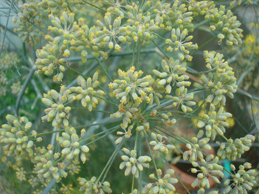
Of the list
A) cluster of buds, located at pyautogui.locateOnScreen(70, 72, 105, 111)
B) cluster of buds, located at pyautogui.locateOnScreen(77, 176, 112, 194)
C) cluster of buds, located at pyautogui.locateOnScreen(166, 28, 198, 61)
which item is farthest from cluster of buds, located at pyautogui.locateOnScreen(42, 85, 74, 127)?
cluster of buds, located at pyautogui.locateOnScreen(166, 28, 198, 61)

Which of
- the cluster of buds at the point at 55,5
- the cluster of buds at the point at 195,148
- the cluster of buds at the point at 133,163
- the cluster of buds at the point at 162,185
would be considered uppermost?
the cluster of buds at the point at 55,5

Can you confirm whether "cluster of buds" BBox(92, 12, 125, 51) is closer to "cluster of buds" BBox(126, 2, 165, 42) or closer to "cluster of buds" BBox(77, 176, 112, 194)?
"cluster of buds" BBox(126, 2, 165, 42)

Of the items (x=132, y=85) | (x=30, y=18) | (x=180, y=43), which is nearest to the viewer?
(x=132, y=85)

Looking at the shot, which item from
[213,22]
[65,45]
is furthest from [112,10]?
[213,22]

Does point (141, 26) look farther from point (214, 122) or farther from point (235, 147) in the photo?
point (235, 147)

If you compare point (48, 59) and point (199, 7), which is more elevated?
point (199, 7)

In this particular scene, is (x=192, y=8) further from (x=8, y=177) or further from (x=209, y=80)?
(x=8, y=177)

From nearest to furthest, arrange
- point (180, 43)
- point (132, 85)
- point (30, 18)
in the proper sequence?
point (132, 85)
point (180, 43)
point (30, 18)

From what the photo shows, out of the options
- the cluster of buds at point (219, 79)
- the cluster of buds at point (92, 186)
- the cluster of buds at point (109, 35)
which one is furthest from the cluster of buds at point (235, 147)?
the cluster of buds at point (109, 35)

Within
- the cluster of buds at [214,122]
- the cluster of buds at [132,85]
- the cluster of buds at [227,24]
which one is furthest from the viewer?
the cluster of buds at [227,24]

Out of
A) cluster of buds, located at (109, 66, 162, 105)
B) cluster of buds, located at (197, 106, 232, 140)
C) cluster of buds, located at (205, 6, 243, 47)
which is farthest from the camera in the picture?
cluster of buds, located at (205, 6, 243, 47)

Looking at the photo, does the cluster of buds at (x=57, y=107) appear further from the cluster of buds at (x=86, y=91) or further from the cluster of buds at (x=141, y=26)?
the cluster of buds at (x=141, y=26)

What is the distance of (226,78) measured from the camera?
2.83 ft

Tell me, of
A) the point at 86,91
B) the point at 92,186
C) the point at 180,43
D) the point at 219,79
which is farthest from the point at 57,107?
the point at 219,79
